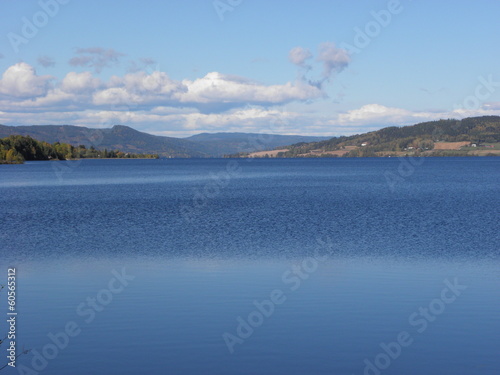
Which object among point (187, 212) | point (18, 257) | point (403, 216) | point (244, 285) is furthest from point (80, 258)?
point (403, 216)

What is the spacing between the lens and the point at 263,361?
45.4ft

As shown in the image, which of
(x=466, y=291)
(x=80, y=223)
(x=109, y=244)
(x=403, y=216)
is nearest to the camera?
(x=466, y=291)

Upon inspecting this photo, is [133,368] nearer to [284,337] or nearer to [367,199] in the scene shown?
[284,337]

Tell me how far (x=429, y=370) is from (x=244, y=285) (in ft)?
29.9

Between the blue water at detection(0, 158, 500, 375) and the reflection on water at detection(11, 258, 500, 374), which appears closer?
the reflection on water at detection(11, 258, 500, 374)

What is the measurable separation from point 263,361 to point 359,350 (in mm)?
2431

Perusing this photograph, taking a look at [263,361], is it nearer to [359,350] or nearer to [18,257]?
[359,350]

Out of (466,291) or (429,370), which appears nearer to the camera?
(429,370)

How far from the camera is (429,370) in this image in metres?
13.2

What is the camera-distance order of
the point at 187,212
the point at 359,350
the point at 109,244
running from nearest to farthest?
the point at 359,350, the point at 109,244, the point at 187,212

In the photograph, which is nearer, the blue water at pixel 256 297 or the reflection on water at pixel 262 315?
the reflection on water at pixel 262 315

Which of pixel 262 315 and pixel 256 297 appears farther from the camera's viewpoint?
pixel 256 297

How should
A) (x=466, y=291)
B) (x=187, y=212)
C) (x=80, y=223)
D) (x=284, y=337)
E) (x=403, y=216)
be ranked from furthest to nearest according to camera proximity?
1. (x=187, y=212)
2. (x=403, y=216)
3. (x=80, y=223)
4. (x=466, y=291)
5. (x=284, y=337)

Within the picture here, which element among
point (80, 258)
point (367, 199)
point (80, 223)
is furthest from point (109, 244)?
point (367, 199)
